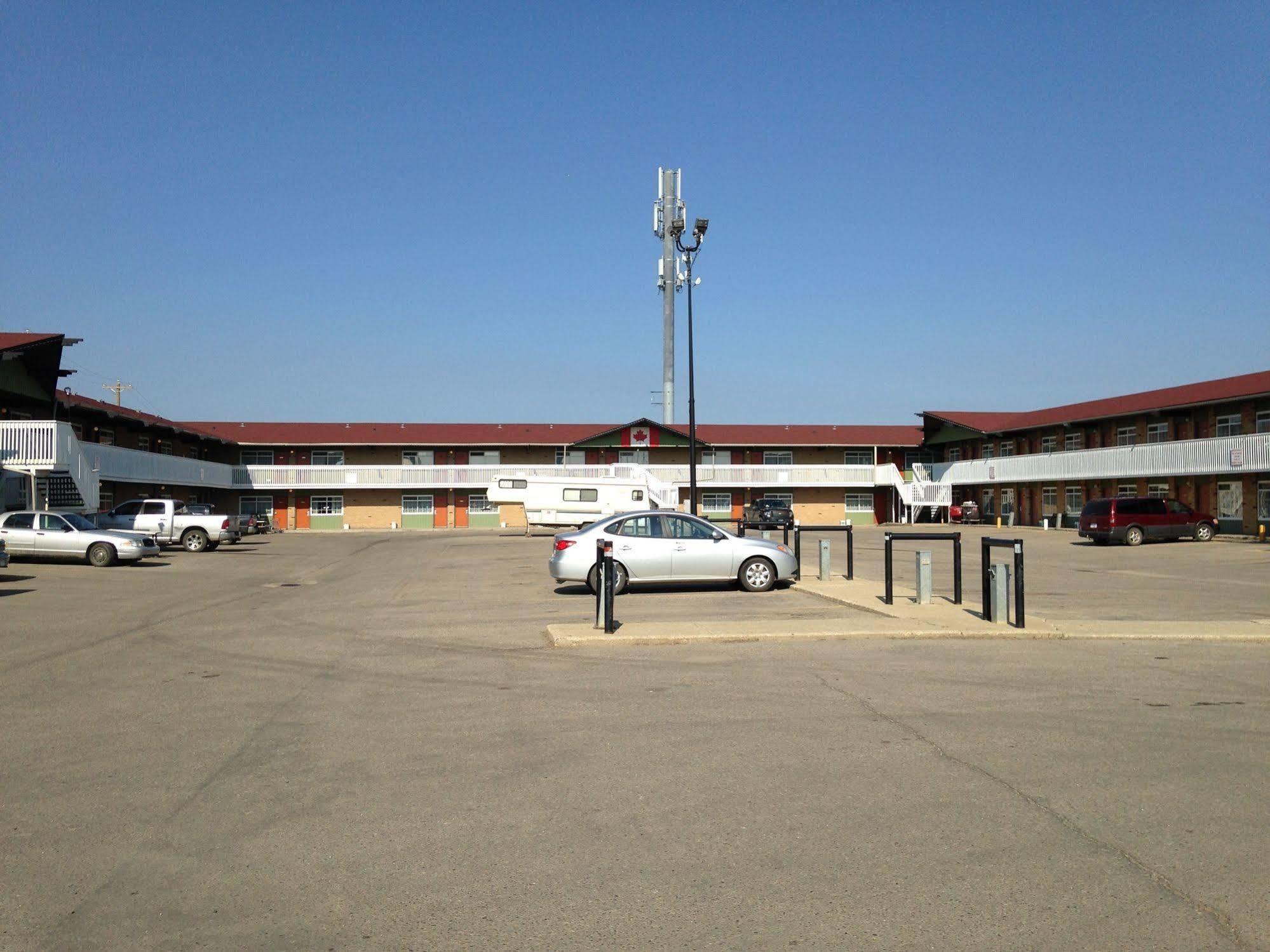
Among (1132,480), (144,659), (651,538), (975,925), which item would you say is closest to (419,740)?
(975,925)

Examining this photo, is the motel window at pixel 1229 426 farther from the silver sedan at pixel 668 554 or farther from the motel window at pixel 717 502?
the silver sedan at pixel 668 554

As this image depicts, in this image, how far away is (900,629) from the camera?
13023mm

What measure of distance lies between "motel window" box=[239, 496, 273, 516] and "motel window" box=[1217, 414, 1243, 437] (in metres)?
50.3

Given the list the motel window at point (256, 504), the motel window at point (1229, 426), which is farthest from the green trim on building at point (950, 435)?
the motel window at point (256, 504)

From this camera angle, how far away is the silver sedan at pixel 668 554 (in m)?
17.9

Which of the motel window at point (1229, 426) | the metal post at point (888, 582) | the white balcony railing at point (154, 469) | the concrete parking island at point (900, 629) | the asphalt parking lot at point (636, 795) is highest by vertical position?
the motel window at point (1229, 426)

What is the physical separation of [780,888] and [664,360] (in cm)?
6664

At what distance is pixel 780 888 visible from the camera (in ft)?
15.2

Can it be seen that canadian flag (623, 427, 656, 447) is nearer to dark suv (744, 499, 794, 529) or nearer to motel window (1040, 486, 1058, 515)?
dark suv (744, 499, 794, 529)

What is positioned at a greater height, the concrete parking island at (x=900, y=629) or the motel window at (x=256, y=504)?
the motel window at (x=256, y=504)

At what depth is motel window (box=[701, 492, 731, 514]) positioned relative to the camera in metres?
66.4

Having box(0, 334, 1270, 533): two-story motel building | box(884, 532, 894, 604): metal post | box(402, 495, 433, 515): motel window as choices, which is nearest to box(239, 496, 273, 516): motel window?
box(0, 334, 1270, 533): two-story motel building

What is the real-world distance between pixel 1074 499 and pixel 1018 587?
43.9 m

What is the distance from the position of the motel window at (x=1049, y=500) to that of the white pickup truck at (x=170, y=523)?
4054 centimetres
